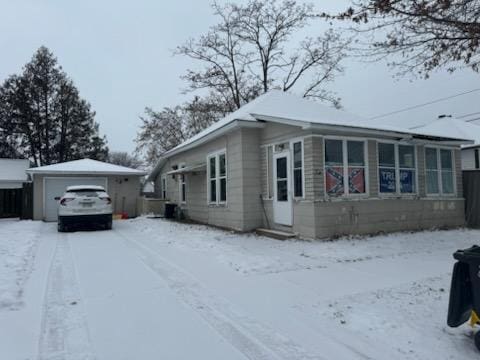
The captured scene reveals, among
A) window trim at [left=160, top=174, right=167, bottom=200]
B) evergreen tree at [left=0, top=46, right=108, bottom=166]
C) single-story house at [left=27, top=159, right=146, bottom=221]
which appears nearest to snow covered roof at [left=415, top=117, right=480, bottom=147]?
window trim at [left=160, top=174, right=167, bottom=200]

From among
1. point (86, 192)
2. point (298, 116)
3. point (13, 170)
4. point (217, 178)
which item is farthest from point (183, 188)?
point (13, 170)

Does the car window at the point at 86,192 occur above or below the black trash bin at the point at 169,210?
above

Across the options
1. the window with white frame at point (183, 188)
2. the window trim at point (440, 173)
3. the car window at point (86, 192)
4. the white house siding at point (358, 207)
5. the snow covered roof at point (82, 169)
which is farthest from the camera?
the snow covered roof at point (82, 169)

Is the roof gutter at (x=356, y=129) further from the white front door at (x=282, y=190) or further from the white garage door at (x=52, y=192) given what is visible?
the white garage door at (x=52, y=192)

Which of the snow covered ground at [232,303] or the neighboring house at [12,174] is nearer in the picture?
the snow covered ground at [232,303]

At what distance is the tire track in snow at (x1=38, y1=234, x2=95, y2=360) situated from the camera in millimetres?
3503

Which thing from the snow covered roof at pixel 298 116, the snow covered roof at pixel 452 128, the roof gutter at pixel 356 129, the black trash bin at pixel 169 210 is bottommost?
the black trash bin at pixel 169 210

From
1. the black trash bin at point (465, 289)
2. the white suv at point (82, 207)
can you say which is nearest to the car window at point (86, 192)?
the white suv at point (82, 207)

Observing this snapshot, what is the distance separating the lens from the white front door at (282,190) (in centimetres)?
1082

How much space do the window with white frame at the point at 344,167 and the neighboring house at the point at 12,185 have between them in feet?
55.4

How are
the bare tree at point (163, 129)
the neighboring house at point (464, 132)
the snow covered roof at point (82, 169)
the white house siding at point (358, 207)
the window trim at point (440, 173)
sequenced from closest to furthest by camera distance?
1. the white house siding at point (358, 207)
2. the window trim at point (440, 173)
3. the snow covered roof at point (82, 169)
4. the neighboring house at point (464, 132)
5. the bare tree at point (163, 129)

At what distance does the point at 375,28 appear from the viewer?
8.32 m

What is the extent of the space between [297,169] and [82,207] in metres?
7.72

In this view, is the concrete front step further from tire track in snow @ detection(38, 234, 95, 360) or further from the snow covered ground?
tire track in snow @ detection(38, 234, 95, 360)
